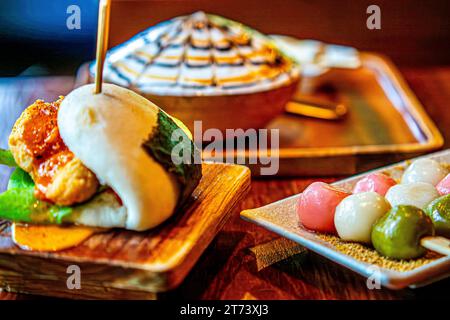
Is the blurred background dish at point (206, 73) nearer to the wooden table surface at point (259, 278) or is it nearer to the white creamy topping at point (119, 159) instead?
the wooden table surface at point (259, 278)

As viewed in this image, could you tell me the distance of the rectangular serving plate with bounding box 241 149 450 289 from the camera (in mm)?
1410

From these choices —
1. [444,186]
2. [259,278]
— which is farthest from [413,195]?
[259,278]

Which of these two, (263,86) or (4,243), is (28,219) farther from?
(263,86)

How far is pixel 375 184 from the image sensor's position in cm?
193

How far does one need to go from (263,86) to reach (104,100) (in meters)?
1.12

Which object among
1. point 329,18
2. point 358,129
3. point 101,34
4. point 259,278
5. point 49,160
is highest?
point 101,34

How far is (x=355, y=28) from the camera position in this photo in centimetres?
510

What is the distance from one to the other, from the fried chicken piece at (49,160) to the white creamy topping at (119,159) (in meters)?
0.04

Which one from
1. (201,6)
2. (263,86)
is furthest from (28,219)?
(201,6)

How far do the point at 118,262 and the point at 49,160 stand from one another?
0.39 m

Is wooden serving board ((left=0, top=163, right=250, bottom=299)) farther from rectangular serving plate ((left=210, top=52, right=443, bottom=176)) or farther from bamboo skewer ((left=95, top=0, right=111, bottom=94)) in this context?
rectangular serving plate ((left=210, top=52, right=443, bottom=176))

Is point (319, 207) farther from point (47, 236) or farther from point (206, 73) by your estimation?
point (206, 73)

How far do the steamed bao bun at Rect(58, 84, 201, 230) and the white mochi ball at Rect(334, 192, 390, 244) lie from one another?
17.6 inches

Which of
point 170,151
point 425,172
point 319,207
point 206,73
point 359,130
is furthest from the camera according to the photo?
point 359,130
